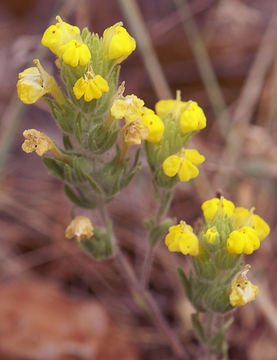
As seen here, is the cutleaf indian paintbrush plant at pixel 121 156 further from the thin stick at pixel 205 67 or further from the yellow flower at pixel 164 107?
the thin stick at pixel 205 67

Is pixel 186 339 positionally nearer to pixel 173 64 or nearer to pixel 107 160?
pixel 107 160

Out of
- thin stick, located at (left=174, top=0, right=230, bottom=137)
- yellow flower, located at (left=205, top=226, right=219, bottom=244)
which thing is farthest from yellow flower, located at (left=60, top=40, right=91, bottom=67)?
thin stick, located at (left=174, top=0, right=230, bottom=137)

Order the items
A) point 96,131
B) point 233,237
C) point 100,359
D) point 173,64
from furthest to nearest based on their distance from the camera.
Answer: point 173,64 → point 100,359 → point 96,131 → point 233,237

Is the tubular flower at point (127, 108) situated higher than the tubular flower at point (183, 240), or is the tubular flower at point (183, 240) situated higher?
the tubular flower at point (127, 108)

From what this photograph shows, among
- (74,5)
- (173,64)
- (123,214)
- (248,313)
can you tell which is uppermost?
(173,64)

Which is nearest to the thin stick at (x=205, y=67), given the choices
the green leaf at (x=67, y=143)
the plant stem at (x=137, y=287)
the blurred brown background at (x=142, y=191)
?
A: the blurred brown background at (x=142, y=191)

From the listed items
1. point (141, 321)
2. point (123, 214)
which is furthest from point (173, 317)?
point (123, 214)

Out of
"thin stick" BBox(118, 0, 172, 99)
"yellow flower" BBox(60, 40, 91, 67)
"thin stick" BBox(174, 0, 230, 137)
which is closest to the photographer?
"yellow flower" BBox(60, 40, 91, 67)

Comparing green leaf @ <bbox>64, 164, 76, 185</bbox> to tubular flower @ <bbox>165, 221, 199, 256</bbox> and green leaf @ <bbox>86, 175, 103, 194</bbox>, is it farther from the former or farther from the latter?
tubular flower @ <bbox>165, 221, 199, 256</bbox>
